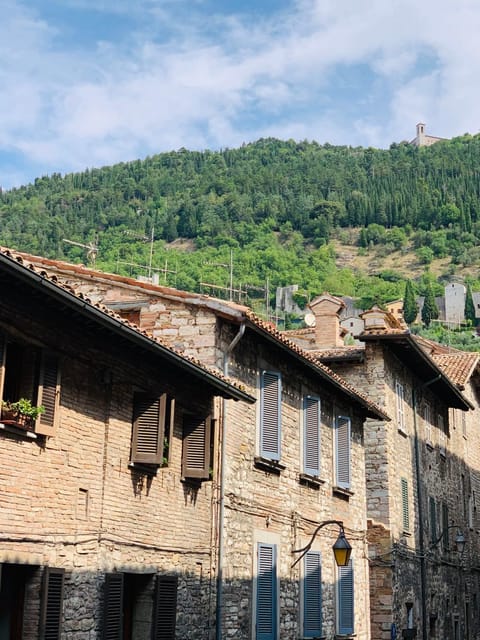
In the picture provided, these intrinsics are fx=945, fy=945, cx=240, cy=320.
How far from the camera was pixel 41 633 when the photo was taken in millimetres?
10875

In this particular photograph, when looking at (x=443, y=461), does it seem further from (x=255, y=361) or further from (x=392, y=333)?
(x=255, y=361)

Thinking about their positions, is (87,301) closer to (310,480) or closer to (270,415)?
(270,415)

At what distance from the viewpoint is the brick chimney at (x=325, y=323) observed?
27.5 metres

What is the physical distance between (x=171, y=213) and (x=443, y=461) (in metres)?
161

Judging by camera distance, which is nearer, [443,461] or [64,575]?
[64,575]

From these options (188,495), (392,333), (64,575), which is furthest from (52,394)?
(392,333)

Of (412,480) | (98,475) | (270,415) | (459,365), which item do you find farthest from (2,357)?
(459,365)

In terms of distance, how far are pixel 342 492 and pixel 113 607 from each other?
9.08m

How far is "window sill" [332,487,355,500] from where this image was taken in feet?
67.0

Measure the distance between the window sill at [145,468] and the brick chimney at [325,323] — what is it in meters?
14.1

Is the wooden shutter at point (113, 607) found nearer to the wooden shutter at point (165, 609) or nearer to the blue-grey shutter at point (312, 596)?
the wooden shutter at point (165, 609)

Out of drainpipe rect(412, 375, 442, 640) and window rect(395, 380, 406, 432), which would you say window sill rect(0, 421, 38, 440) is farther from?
drainpipe rect(412, 375, 442, 640)

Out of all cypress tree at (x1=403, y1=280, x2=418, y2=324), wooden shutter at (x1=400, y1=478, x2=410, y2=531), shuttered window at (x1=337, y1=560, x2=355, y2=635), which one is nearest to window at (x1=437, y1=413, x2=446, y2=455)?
wooden shutter at (x1=400, y1=478, x2=410, y2=531)

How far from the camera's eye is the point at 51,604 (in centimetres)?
1117
